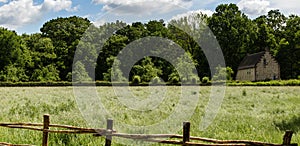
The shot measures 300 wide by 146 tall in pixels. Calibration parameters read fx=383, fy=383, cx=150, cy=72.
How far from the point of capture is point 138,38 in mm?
49000

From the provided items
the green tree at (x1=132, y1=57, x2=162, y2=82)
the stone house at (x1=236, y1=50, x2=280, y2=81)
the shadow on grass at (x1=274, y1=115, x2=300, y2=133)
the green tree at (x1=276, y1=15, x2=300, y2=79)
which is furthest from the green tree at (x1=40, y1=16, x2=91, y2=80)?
the shadow on grass at (x1=274, y1=115, x2=300, y2=133)

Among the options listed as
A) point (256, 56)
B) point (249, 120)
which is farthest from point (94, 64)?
point (249, 120)

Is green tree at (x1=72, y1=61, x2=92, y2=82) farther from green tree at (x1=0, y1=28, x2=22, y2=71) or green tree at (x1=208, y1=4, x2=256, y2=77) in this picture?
green tree at (x1=208, y1=4, x2=256, y2=77)

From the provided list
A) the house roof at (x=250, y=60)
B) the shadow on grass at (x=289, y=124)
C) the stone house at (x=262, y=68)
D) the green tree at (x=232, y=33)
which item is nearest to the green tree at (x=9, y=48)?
the green tree at (x=232, y=33)

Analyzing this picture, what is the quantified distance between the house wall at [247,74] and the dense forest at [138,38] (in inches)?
45.6

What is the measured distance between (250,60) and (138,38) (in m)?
16.6

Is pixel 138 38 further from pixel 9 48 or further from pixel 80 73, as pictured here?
pixel 9 48

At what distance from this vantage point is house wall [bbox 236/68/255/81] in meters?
53.2

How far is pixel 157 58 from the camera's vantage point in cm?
4759

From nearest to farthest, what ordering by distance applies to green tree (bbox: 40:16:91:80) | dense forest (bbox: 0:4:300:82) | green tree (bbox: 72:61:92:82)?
green tree (bbox: 72:61:92:82)
dense forest (bbox: 0:4:300:82)
green tree (bbox: 40:16:91:80)

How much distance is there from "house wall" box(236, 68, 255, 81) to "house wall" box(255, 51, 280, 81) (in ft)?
2.08

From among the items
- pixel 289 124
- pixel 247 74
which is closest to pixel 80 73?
pixel 247 74

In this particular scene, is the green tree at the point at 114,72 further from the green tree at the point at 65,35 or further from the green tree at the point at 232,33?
the green tree at the point at 232,33

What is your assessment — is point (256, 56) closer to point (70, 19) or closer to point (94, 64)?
point (94, 64)
